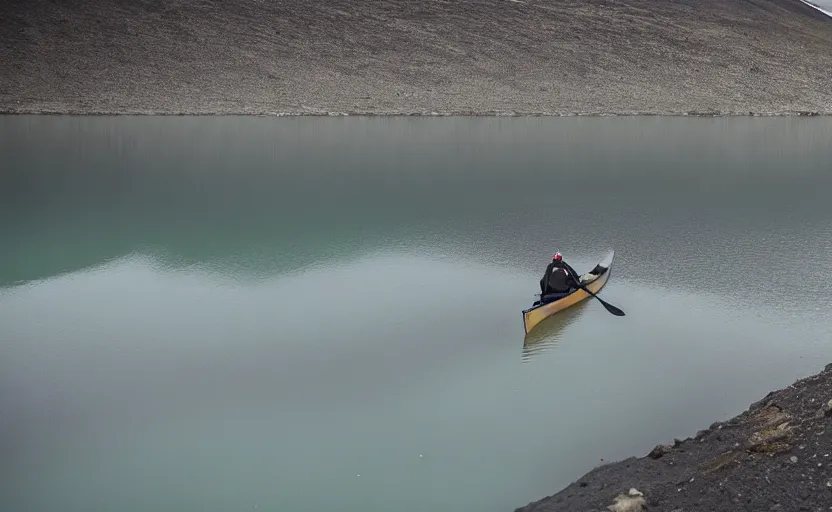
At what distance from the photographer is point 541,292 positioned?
49.4 ft

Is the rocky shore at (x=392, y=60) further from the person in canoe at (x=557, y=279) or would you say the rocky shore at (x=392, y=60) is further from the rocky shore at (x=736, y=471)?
the rocky shore at (x=736, y=471)

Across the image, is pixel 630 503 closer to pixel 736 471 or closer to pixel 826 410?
pixel 736 471

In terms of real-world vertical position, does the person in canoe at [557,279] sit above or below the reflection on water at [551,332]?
above

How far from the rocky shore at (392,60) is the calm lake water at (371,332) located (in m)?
25.0

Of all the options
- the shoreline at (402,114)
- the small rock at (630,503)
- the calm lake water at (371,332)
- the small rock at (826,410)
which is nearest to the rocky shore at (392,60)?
the shoreline at (402,114)

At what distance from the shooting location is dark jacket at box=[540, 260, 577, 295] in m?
14.5

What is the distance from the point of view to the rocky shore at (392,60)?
53.2 m

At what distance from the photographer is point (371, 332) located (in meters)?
13.5

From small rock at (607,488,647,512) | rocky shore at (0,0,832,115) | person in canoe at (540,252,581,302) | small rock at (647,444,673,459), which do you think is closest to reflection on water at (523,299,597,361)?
person in canoe at (540,252,581,302)

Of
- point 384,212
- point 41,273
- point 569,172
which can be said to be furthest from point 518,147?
point 41,273

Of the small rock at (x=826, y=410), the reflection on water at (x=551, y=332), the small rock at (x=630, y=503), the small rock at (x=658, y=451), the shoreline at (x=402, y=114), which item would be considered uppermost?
the shoreline at (x=402, y=114)

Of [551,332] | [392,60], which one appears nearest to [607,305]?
[551,332]

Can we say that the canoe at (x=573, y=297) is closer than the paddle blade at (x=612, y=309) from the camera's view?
Yes

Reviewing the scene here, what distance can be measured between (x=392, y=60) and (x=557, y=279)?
47999 mm
